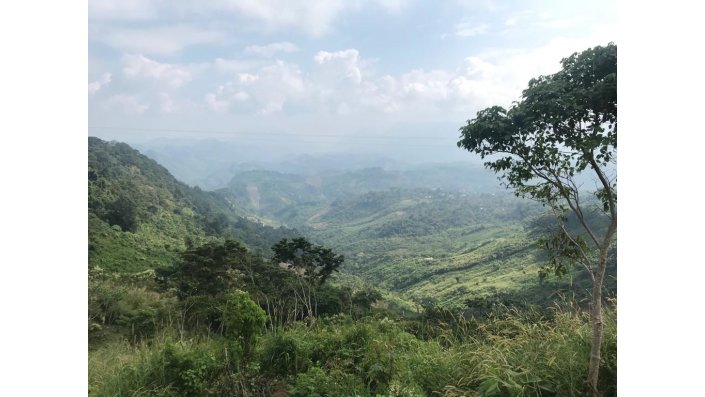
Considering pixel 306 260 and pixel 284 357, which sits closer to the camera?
pixel 284 357

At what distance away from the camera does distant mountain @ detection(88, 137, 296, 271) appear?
12.2 m

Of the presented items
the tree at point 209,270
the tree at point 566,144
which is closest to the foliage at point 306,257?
the tree at point 209,270

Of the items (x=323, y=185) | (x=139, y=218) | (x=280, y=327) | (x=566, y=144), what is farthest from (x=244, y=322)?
(x=323, y=185)

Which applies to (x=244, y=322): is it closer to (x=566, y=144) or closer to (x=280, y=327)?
(x=280, y=327)

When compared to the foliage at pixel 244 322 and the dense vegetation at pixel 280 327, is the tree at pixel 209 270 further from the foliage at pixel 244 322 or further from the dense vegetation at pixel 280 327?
the foliage at pixel 244 322

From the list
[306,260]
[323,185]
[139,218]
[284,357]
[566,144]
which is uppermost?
[566,144]

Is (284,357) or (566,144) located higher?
(566,144)

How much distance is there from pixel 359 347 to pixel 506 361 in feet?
2.91

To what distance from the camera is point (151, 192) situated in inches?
842

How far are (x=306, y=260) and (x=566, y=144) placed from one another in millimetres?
5515

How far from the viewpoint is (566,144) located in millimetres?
2016

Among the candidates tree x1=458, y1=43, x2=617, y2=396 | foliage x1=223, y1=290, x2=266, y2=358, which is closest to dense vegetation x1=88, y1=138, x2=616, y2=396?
foliage x1=223, y1=290, x2=266, y2=358
